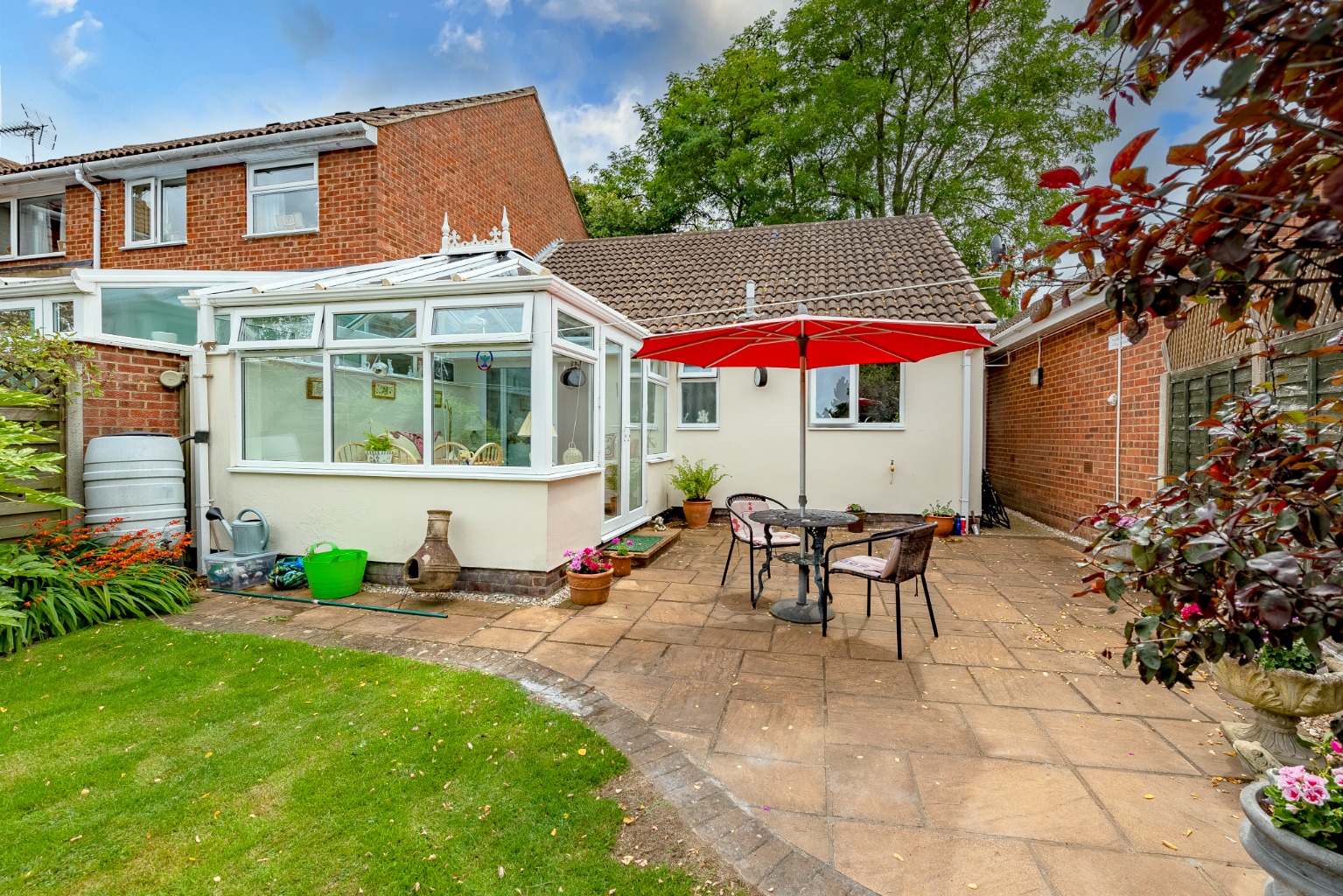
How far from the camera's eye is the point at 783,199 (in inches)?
702

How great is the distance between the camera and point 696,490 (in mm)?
9258

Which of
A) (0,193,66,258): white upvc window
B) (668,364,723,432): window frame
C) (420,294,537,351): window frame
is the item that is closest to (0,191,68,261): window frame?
(0,193,66,258): white upvc window

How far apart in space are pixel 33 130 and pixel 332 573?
58.0 ft

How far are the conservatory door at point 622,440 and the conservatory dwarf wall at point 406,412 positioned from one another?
0.67 m

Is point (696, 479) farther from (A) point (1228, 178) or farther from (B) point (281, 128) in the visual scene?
(A) point (1228, 178)

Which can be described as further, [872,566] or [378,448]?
[378,448]

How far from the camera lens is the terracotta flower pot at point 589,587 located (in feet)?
17.0

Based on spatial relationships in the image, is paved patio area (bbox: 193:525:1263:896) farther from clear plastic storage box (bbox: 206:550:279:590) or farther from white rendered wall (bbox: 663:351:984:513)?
white rendered wall (bbox: 663:351:984:513)

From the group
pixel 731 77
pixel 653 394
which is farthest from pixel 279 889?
pixel 731 77

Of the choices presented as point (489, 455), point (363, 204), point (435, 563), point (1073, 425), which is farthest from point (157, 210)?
point (1073, 425)

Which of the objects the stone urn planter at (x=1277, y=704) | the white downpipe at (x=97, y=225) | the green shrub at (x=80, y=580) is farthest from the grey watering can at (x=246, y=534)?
the white downpipe at (x=97, y=225)

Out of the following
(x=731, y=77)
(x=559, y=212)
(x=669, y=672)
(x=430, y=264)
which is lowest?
(x=669, y=672)

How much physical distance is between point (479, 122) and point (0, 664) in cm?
1020

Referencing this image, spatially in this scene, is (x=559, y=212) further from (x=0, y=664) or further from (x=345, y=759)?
(x=345, y=759)
